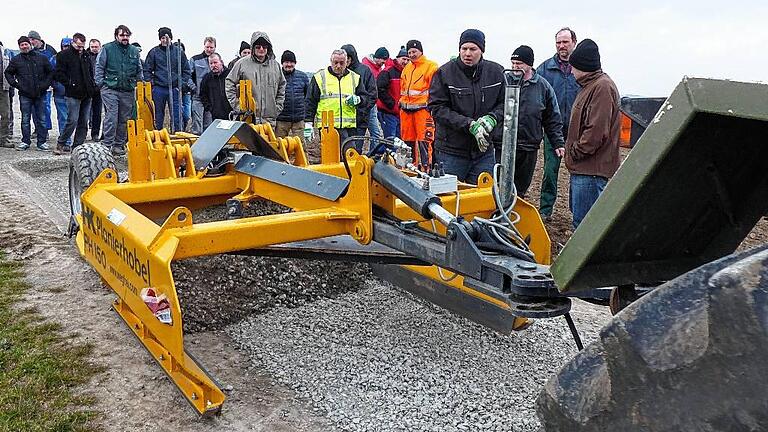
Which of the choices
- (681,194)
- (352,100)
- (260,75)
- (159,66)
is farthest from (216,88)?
(681,194)

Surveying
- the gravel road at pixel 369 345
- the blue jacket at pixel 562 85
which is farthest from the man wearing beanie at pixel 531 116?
the gravel road at pixel 369 345

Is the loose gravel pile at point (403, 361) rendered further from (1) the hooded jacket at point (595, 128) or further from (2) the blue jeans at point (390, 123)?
(2) the blue jeans at point (390, 123)

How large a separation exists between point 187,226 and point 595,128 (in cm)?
333

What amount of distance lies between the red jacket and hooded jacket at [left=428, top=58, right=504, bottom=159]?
448 cm

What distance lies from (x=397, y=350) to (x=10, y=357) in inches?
80.9

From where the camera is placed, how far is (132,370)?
3.72 metres

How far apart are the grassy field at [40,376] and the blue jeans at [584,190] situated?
12.2ft

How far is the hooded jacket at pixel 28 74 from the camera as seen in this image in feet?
40.8

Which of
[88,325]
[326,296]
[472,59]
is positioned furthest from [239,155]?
[472,59]

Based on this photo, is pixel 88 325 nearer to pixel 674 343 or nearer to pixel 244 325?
pixel 244 325

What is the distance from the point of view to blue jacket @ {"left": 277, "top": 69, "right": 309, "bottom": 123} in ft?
31.5

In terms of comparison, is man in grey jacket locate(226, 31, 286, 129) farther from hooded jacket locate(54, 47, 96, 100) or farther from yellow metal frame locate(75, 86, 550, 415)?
hooded jacket locate(54, 47, 96, 100)

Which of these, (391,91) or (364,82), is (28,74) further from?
(364,82)

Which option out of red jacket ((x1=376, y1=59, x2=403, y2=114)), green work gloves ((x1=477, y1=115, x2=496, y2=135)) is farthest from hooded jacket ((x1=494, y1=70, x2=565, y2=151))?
red jacket ((x1=376, y1=59, x2=403, y2=114))
